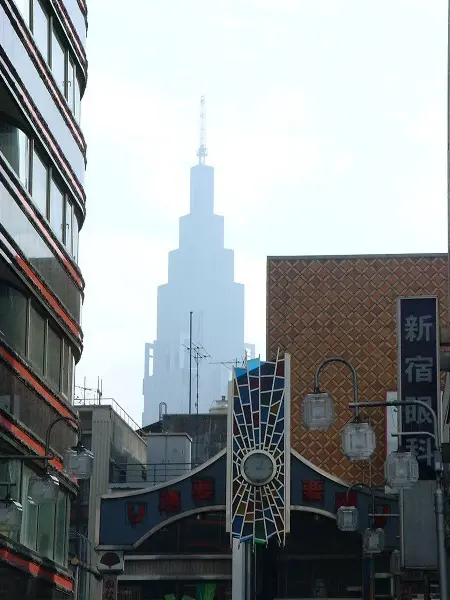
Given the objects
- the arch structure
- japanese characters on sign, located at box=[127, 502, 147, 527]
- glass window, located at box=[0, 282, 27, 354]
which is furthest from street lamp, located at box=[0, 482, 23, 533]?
japanese characters on sign, located at box=[127, 502, 147, 527]

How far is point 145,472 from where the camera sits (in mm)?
73438

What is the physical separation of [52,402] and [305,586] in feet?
94.7

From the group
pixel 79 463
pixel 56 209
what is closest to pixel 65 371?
pixel 56 209

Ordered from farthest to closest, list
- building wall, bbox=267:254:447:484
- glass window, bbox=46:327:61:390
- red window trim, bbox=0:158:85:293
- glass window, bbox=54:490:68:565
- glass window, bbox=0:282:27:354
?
building wall, bbox=267:254:447:484 → glass window, bbox=54:490:68:565 → glass window, bbox=46:327:61:390 → glass window, bbox=0:282:27:354 → red window trim, bbox=0:158:85:293

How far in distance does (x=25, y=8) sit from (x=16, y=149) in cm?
362

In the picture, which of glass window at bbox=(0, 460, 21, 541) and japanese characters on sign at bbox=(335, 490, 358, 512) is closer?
glass window at bbox=(0, 460, 21, 541)

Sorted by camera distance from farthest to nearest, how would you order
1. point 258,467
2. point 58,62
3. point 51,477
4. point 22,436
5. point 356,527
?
point 258,467, point 356,527, point 58,62, point 22,436, point 51,477

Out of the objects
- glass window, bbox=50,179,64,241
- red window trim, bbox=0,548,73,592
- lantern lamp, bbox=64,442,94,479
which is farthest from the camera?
glass window, bbox=50,179,64,241

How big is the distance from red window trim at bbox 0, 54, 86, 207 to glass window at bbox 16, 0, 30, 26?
202cm

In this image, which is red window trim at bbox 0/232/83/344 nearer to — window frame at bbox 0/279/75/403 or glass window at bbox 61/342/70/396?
window frame at bbox 0/279/75/403

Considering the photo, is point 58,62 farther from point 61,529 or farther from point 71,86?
point 61,529

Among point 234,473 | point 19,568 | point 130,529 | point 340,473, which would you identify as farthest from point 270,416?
point 19,568

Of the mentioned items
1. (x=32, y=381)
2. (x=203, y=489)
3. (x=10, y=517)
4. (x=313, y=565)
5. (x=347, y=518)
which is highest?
(x=203, y=489)

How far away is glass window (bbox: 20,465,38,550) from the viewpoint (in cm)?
3466
